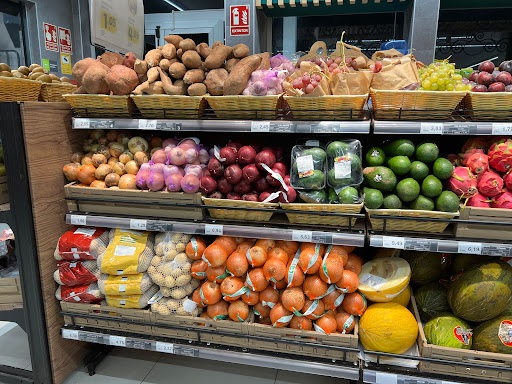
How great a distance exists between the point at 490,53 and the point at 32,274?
4485 millimetres

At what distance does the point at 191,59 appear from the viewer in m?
1.98

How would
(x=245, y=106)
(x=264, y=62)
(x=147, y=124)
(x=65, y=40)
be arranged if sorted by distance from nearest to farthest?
(x=245, y=106) → (x=147, y=124) → (x=264, y=62) → (x=65, y=40)

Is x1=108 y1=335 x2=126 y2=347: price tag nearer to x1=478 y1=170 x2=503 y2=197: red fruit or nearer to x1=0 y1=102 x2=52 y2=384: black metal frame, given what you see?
x1=0 y1=102 x2=52 y2=384: black metal frame

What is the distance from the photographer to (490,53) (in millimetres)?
3705

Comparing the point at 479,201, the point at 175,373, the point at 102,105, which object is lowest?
the point at 175,373

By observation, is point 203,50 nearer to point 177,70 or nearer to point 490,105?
point 177,70

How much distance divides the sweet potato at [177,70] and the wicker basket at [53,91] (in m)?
0.80

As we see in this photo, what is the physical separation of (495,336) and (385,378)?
55 centimetres

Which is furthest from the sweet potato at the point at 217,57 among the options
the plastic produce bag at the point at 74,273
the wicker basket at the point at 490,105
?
the plastic produce bag at the point at 74,273

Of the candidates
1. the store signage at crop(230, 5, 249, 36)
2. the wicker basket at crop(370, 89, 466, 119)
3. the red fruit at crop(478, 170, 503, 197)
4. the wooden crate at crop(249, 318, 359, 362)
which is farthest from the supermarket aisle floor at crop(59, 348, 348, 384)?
the store signage at crop(230, 5, 249, 36)

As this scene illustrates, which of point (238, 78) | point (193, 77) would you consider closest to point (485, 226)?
point (238, 78)

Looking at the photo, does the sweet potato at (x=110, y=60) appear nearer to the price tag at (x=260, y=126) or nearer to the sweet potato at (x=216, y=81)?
the sweet potato at (x=216, y=81)

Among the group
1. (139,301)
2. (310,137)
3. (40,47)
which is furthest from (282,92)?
(40,47)

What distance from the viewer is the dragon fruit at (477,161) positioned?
173cm
